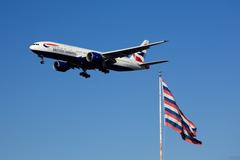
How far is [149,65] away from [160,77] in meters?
59.3

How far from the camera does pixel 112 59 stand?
97438 millimetres

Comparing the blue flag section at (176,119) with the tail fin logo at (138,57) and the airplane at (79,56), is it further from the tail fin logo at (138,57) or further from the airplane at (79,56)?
the tail fin logo at (138,57)

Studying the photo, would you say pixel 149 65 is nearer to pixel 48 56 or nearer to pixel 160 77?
pixel 48 56

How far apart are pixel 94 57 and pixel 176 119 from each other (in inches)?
2081

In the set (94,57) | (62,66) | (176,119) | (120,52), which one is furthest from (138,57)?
(176,119)

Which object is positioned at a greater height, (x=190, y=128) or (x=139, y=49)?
(x=139, y=49)

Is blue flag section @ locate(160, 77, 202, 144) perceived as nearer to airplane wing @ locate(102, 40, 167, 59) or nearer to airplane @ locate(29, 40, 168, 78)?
airplane @ locate(29, 40, 168, 78)

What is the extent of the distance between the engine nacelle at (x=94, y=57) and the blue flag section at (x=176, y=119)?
167 ft

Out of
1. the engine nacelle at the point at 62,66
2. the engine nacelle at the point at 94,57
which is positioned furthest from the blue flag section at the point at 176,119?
the engine nacelle at the point at 62,66

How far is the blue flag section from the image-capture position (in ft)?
137

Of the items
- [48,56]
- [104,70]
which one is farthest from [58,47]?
[104,70]

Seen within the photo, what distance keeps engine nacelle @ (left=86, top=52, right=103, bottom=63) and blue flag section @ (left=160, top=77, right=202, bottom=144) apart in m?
50.8

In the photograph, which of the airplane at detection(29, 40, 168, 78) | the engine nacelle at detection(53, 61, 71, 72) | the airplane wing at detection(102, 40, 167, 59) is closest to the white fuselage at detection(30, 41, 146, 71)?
the airplane at detection(29, 40, 168, 78)

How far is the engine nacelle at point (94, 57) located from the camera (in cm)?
9381
